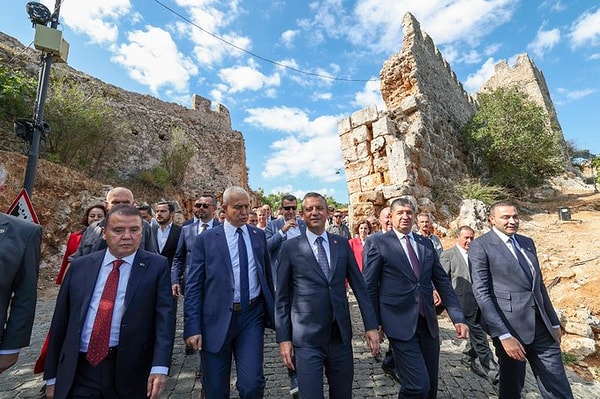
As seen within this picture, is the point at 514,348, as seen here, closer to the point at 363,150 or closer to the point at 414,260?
the point at 414,260

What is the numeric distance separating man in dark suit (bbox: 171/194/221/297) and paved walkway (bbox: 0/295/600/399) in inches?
37.3

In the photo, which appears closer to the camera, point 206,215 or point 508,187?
point 206,215

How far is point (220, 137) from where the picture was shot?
776 inches

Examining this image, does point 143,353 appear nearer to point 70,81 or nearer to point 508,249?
point 508,249

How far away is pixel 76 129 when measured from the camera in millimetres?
10984

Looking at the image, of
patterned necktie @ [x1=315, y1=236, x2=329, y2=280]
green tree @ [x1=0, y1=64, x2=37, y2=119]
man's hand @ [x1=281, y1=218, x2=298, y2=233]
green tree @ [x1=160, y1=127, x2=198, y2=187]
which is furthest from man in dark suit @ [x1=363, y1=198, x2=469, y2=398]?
green tree @ [x1=160, y1=127, x2=198, y2=187]

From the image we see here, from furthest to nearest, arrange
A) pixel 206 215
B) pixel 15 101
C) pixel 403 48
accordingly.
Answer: pixel 403 48 → pixel 15 101 → pixel 206 215

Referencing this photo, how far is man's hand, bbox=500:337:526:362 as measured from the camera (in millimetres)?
2401

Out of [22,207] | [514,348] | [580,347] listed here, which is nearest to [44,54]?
[22,207]

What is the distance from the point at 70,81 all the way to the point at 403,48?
14019mm

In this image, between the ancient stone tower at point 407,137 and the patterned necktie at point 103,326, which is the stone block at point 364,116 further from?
the patterned necktie at point 103,326

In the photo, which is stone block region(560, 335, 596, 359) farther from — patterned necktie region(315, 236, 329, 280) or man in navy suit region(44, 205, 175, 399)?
man in navy suit region(44, 205, 175, 399)

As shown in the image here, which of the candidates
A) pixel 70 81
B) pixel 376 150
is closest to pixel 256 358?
pixel 376 150

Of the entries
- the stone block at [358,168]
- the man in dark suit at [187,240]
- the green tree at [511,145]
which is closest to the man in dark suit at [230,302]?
the man in dark suit at [187,240]
